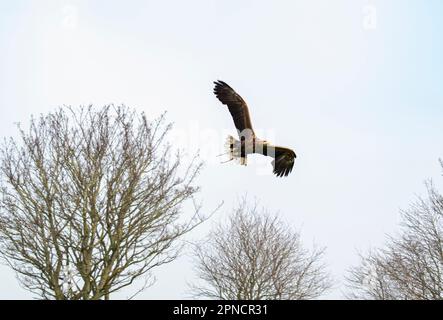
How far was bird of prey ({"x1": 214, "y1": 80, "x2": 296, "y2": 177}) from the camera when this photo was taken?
13.2 m

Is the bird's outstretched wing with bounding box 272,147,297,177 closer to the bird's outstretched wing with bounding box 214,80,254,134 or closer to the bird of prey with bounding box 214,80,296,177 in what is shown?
the bird of prey with bounding box 214,80,296,177

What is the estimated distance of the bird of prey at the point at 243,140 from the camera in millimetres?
13180

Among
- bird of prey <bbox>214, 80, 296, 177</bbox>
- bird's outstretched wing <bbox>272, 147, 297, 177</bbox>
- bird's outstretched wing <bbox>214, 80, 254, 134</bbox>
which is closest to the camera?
bird of prey <bbox>214, 80, 296, 177</bbox>

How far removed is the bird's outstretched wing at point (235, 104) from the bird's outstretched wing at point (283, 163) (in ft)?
4.19

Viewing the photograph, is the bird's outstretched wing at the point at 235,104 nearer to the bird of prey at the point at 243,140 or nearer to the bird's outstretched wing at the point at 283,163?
the bird of prey at the point at 243,140

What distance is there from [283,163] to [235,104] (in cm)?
206

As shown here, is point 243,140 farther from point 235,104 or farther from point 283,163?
point 283,163

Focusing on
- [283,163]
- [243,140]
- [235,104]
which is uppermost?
[235,104]

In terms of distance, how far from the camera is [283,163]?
1429 cm

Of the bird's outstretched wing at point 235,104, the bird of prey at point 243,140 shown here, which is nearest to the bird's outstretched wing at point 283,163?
the bird of prey at point 243,140

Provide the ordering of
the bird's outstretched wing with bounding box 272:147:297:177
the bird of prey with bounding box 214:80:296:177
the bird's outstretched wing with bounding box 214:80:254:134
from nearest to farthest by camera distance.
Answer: the bird of prey with bounding box 214:80:296:177 < the bird's outstretched wing with bounding box 214:80:254:134 < the bird's outstretched wing with bounding box 272:147:297:177

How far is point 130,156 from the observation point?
512 inches

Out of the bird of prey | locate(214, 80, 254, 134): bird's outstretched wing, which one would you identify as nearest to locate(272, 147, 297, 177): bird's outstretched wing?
the bird of prey

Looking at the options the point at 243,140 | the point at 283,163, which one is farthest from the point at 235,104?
the point at 283,163
